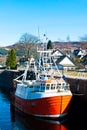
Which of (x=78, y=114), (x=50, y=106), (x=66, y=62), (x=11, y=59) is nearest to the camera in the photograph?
(x=50, y=106)

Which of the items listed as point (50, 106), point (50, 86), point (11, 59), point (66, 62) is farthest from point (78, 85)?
point (11, 59)

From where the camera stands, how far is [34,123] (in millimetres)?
48781

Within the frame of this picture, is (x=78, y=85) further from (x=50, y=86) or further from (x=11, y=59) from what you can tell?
(x=11, y=59)

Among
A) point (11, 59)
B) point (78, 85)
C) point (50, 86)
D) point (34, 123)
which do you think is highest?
point (11, 59)

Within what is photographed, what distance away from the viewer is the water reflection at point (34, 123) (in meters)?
46.5

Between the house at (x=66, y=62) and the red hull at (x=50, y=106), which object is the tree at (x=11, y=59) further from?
the red hull at (x=50, y=106)

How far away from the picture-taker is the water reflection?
4650 cm

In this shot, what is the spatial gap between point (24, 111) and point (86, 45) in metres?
143

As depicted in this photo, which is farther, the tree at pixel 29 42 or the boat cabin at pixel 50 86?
the tree at pixel 29 42

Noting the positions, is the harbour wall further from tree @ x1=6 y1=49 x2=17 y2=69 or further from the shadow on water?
tree @ x1=6 y1=49 x2=17 y2=69

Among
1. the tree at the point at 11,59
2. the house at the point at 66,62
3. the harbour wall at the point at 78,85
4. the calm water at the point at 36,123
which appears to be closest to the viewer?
the calm water at the point at 36,123

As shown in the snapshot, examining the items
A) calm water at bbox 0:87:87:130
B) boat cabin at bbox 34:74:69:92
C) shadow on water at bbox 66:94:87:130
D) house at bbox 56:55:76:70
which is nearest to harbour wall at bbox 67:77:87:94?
shadow on water at bbox 66:94:87:130

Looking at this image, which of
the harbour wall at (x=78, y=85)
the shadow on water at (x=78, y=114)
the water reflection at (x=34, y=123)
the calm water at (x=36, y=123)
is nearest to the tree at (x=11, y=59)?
the harbour wall at (x=78, y=85)

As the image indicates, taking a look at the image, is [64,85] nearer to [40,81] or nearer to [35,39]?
[40,81]
